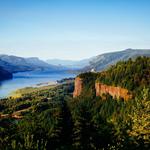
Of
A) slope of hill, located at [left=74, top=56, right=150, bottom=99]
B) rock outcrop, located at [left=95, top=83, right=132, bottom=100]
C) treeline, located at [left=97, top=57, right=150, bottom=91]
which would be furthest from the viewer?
rock outcrop, located at [left=95, top=83, right=132, bottom=100]

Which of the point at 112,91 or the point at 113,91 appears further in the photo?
the point at 112,91

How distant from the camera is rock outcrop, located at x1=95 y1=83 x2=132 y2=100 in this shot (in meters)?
144

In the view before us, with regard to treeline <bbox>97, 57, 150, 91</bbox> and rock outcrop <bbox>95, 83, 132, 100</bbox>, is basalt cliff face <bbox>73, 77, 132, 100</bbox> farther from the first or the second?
treeline <bbox>97, 57, 150, 91</bbox>

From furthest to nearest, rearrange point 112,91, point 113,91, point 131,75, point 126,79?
point 112,91
point 113,91
point 131,75
point 126,79

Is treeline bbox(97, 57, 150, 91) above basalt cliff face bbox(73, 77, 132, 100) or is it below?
above

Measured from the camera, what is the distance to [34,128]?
236 ft

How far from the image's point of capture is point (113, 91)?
156 meters

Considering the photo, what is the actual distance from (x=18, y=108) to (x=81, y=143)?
141 metres

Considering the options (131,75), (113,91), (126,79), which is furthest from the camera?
(113,91)

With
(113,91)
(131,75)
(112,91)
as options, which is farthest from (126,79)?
(112,91)

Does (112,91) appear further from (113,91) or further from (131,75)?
(131,75)

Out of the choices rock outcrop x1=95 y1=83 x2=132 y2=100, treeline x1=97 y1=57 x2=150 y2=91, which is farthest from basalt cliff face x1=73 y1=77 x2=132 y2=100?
treeline x1=97 y1=57 x2=150 y2=91

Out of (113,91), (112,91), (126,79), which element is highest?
(126,79)

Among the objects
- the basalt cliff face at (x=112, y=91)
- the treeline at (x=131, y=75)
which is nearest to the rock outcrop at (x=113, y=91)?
the basalt cliff face at (x=112, y=91)
